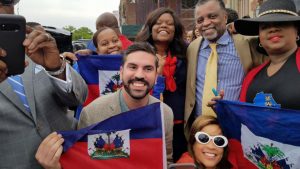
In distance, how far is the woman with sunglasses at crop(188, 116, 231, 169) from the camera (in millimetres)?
3045

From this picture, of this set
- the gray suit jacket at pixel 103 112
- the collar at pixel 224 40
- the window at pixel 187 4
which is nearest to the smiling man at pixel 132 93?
the gray suit jacket at pixel 103 112

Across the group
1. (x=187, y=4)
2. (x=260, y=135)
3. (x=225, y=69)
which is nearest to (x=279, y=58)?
(x=260, y=135)

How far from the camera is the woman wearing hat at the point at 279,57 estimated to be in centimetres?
293

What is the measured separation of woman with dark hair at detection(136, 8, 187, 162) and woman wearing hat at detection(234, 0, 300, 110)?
3.22 feet

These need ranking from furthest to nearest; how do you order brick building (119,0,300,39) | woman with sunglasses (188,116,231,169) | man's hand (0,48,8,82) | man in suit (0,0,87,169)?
1. brick building (119,0,300,39)
2. woman with sunglasses (188,116,231,169)
3. man in suit (0,0,87,169)
4. man's hand (0,48,8,82)

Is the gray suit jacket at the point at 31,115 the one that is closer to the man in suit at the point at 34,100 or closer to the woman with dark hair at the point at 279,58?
the man in suit at the point at 34,100

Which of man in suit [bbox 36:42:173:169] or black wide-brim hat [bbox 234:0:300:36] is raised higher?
black wide-brim hat [bbox 234:0:300:36]

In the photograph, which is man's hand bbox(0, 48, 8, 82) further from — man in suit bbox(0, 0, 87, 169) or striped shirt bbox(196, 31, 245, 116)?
striped shirt bbox(196, 31, 245, 116)

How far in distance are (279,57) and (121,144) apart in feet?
4.73

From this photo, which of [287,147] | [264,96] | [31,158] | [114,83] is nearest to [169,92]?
[114,83]

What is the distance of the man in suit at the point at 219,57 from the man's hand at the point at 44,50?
190cm

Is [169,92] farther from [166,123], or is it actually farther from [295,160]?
[295,160]

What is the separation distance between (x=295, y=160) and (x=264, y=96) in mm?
573

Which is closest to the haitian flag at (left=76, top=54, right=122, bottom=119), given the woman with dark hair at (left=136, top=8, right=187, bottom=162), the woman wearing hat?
the woman with dark hair at (left=136, top=8, right=187, bottom=162)
